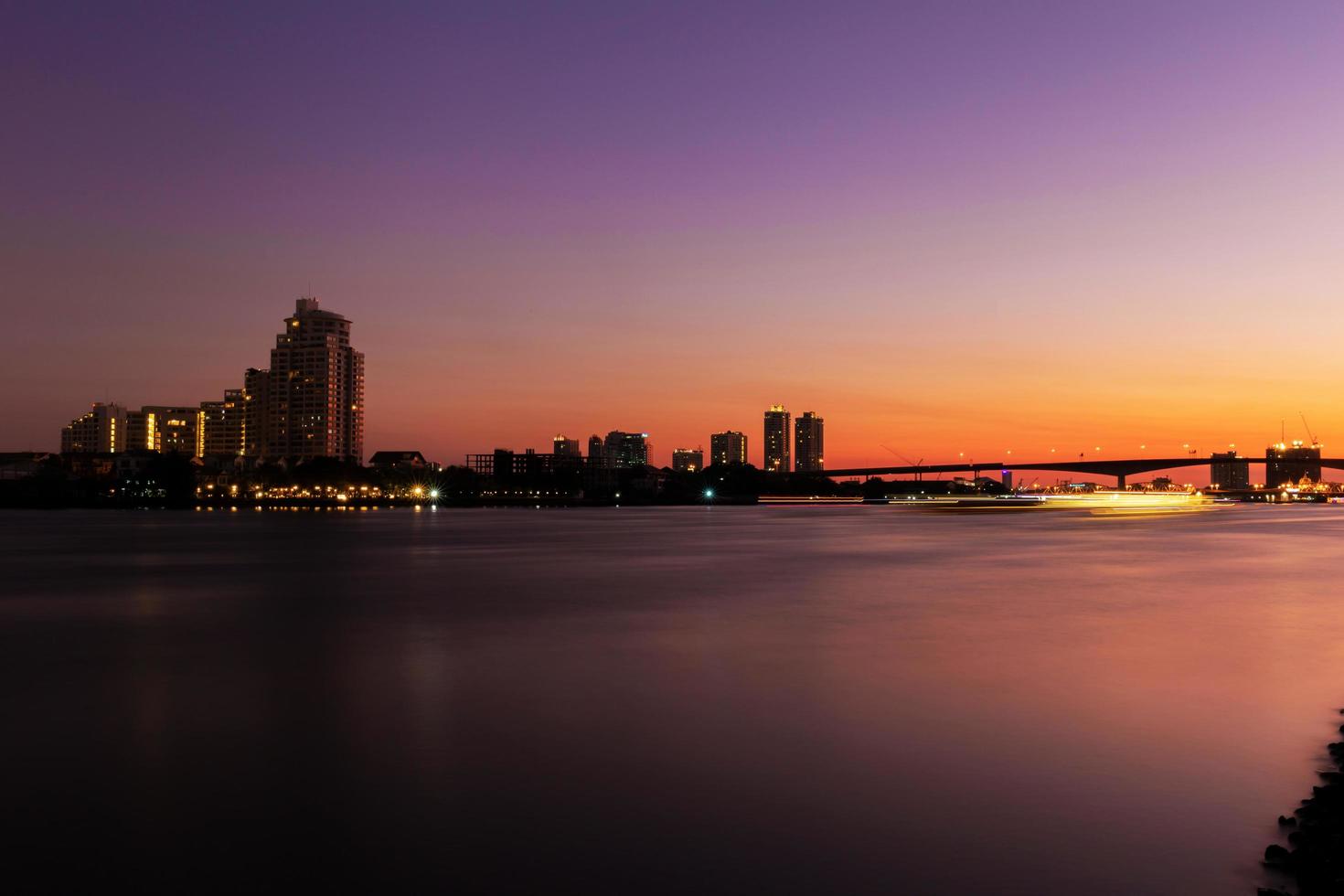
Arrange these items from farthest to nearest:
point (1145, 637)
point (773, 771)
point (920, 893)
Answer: point (1145, 637) < point (773, 771) < point (920, 893)

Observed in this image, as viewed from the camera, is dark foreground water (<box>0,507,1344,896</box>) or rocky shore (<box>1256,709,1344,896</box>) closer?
rocky shore (<box>1256,709,1344,896</box>)

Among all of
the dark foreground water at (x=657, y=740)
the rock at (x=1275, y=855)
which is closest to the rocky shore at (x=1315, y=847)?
the rock at (x=1275, y=855)

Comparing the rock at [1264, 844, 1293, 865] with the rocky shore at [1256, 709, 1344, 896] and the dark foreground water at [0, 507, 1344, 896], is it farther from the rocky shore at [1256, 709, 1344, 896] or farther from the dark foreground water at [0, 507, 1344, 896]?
the dark foreground water at [0, 507, 1344, 896]

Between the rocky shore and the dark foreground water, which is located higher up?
the rocky shore

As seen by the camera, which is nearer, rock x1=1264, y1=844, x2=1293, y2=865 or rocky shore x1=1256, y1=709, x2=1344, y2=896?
rocky shore x1=1256, y1=709, x2=1344, y2=896

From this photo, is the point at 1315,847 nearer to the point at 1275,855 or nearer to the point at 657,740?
the point at 1275,855

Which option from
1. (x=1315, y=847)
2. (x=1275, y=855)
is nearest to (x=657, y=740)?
(x=1275, y=855)

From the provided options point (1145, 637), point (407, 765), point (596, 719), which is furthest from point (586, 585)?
point (407, 765)

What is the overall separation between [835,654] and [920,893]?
38.1 feet

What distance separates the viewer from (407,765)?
11383mm

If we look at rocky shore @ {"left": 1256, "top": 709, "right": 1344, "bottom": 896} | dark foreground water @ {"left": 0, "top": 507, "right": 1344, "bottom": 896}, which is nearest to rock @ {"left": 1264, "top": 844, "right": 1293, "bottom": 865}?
rocky shore @ {"left": 1256, "top": 709, "right": 1344, "bottom": 896}

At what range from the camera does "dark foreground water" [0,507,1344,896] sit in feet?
27.9

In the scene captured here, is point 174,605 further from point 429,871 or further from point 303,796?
point 429,871

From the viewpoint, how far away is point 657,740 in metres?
12.7
